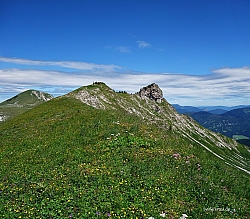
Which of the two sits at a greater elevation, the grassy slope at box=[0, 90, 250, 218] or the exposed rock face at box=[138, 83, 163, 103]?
the exposed rock face at box=[138, 83, 163, 103]

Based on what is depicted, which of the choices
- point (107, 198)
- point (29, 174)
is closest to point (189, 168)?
point (107, 198)

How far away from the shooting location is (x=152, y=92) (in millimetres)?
163875

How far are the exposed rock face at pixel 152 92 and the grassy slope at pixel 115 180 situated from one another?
14172cm

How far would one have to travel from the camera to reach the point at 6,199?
40.2ft

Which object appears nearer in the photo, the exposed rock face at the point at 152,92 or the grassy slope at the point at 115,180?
the grassy slope at the point at 115,180

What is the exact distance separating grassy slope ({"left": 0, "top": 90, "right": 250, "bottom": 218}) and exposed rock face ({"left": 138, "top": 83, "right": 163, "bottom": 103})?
141718mm

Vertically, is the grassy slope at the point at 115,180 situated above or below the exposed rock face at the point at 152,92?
below

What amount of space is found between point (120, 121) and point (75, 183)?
14.3m

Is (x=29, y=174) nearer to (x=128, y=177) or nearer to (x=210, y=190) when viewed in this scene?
(x=128, y=177)

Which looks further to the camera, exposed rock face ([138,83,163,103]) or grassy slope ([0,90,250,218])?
exposed rock face ([138,83,163,103])

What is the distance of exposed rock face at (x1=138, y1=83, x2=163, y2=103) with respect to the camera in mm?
162125

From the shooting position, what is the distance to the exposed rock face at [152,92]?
162m

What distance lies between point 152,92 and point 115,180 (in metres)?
152

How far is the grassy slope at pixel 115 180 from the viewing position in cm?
1148
